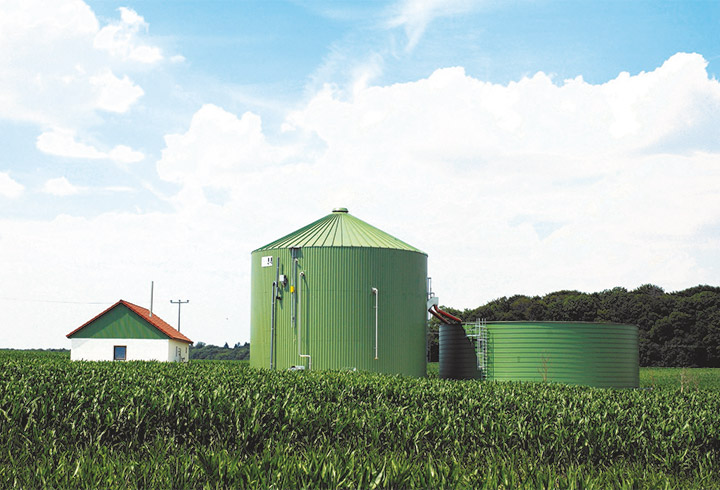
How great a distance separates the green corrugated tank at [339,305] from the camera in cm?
2817

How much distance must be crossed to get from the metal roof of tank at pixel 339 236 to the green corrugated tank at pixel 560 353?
5494mm

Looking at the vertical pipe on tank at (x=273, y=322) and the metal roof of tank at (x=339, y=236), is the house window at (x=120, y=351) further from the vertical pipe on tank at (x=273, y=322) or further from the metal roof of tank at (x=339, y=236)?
the vertical pipe on tank at (x=273, y=322)

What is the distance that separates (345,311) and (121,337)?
91.8 ft

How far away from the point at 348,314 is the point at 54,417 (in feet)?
47.0

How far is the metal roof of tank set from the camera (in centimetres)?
2923

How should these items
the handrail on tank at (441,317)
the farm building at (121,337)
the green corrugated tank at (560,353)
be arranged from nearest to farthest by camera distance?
1. the green corrugated tank at (560,353)
2. the handrail on tank at (441,317)
3. the farm building at (121,337)

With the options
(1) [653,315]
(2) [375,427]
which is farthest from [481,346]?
(1) [653,315]

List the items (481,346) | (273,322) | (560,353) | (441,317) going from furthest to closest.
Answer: (441,317) < (481,346) < (273,322) < (560,353)

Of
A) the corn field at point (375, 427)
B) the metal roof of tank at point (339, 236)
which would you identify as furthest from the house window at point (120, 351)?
the corn field at point (375, 427)

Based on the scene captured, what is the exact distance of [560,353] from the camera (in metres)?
28.6

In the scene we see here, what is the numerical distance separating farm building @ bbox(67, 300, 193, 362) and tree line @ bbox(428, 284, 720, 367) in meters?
38.5

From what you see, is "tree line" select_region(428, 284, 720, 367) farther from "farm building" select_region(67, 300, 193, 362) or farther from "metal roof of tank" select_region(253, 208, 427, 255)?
"metal roof of tank" select_region(253, 208, 427, 255)

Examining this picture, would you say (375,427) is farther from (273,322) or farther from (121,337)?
(121,337)

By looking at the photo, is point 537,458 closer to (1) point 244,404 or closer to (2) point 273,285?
(1) point 244,404
